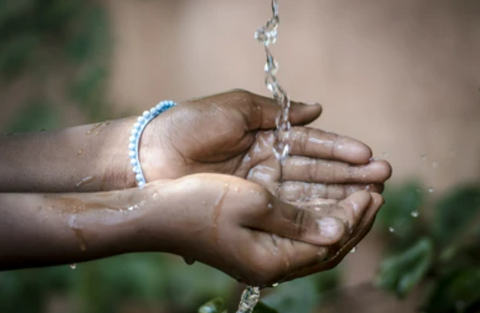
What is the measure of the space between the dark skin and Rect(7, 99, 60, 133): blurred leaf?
1.86 meters

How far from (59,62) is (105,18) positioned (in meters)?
0.37

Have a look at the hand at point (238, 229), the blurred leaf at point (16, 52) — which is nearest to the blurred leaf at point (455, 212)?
the hand at point (238, 229)

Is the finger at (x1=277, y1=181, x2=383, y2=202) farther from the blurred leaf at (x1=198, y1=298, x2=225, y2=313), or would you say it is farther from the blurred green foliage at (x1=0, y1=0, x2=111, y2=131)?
the blurred green foliage at (x1=0, y1=0, x2=111, y2=131)

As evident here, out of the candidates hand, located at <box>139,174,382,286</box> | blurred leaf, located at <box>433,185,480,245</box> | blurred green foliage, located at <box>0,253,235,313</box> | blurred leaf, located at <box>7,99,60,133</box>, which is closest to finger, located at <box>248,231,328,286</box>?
hand, located at <box>139,174,382,286</box>

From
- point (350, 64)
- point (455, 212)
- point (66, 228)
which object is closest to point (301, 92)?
point (350, 64)

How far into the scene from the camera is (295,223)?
1.34 metres

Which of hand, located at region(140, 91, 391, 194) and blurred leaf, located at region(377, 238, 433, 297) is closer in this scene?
hand, located at region(140, 91, 391, 194)

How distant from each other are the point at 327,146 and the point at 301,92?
5.65 ft

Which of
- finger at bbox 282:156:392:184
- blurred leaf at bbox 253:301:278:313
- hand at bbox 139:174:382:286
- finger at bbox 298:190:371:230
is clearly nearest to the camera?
hand at bbox 139:174:382:286

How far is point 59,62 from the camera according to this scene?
155 inches

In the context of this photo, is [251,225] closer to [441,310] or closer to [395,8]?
[441,310]

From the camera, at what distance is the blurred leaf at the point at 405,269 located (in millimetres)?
2180

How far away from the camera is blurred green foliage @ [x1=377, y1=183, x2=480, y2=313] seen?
201cm

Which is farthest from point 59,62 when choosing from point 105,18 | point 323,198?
point 323,198
